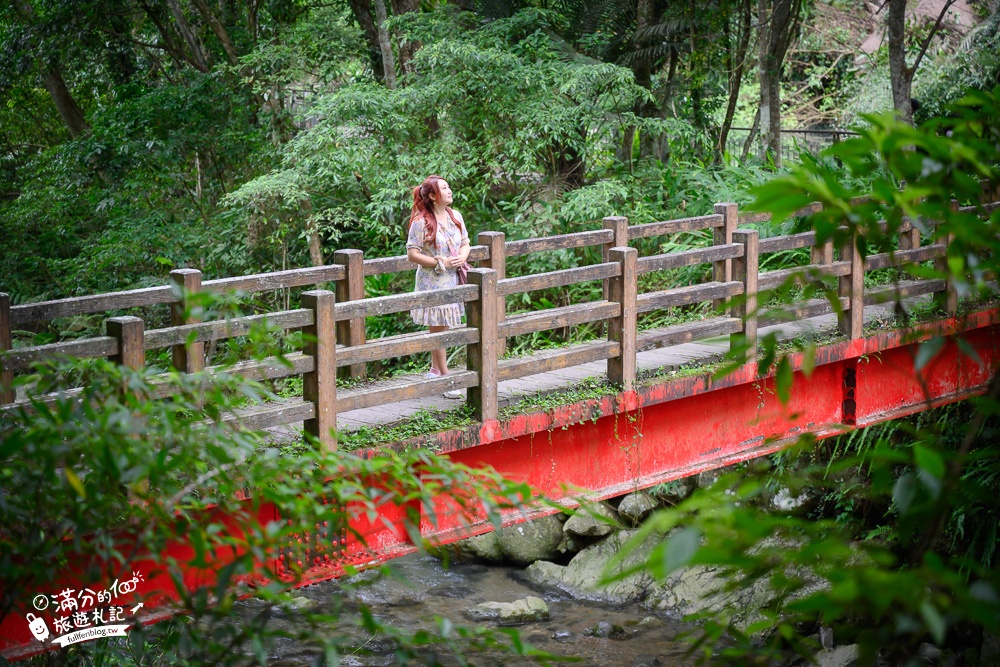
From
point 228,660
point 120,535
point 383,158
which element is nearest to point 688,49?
point 383,158

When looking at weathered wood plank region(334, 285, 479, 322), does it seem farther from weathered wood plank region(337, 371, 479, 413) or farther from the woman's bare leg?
the woman's bare leg

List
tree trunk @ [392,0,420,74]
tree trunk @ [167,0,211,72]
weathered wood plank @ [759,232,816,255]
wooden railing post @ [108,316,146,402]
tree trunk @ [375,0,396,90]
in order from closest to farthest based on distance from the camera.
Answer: wooden railing post @ [108,316,146,402]
weathered wood plank @ [759,232,816,255]
tree trunk @ [375,0,396,90]
tree trunk @ [392,0,420,74]
tree trunk @ [167,0,211,72]

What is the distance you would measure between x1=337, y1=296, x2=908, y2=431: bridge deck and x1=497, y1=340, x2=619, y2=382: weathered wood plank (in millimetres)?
242

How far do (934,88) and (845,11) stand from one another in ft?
24.5

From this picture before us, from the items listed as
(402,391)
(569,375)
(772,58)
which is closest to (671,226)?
(569,375)

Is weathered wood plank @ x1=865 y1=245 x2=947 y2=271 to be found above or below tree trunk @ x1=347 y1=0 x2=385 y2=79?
below

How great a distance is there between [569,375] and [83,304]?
3647 mm

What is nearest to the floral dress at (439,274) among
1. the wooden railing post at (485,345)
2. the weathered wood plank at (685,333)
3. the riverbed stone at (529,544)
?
the wooden railing post at (485,345)

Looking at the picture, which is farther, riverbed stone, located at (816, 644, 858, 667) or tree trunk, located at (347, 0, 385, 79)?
tree trunk, located at (347, 0, 385, 79)

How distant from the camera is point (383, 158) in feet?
44.0

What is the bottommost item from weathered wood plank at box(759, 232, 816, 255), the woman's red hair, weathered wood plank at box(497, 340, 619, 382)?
weathered wood plank at box(497, 340, 619, 382)

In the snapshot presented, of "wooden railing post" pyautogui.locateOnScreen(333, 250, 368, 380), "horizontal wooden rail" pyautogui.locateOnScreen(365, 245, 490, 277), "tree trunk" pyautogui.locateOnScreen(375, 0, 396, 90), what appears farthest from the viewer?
"tree trunk" pyautogui.locateOnScreen(375, 0, 396, 90)

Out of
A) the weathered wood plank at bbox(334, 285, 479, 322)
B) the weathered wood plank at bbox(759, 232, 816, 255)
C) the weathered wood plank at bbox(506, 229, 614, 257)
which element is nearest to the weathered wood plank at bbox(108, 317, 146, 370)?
the weathered wood plank at bbox(334, 285, 479, 322)

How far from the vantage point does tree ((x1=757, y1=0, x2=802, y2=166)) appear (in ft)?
53.0
